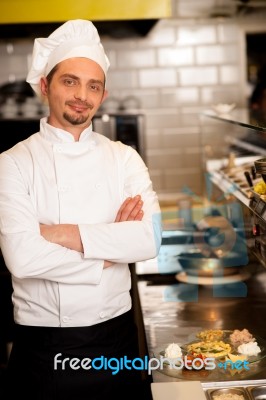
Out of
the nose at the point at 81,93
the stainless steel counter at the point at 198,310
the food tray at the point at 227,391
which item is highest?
the nose at the point at 81,93

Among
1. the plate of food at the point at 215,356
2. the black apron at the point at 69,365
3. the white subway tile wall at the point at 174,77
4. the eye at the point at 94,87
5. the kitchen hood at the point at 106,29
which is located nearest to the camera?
the plate of food at the point at 215,356

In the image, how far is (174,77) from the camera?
532 centimetres

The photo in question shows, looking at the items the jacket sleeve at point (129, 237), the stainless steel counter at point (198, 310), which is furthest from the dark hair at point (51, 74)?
the stainless steel counter at point (198, 310)

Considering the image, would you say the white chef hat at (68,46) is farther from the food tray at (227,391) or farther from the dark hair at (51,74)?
the food tray at (227,391)

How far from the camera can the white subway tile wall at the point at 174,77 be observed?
5250 millimetres

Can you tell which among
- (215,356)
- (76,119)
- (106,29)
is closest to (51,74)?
(76,119)

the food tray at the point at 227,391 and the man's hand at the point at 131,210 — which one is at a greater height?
the man's hand at the point at 131,210

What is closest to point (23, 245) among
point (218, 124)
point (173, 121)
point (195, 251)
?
point (195, 251)

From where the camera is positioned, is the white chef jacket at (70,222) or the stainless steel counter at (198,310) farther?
the stainless steel counter at (198,310)

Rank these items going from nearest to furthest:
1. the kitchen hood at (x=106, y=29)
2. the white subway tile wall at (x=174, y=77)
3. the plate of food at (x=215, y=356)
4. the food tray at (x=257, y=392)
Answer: the food tray at (x=257, y=392) < the plate of food at (x=215, y=356) < the kitchen hood at (x=106, y=29) < the white subway tile wall at (x=174, y=77)

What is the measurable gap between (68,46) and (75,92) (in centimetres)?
15

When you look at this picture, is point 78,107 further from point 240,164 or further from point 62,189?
point 240,164

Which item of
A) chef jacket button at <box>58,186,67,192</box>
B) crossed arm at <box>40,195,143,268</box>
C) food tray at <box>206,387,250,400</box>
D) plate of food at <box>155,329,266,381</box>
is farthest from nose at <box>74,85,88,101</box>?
food tray at <box>206,387,250,400</box>

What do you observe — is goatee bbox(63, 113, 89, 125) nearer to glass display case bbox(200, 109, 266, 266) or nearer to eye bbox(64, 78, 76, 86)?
eye bbox(64, 78, 76, 86)
